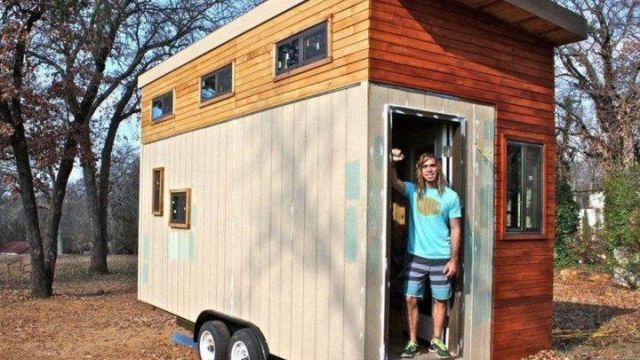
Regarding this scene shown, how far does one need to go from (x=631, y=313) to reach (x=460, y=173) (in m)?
5.79

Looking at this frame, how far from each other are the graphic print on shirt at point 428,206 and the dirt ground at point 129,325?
2.02m

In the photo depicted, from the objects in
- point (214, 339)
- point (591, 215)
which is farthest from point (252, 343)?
point (591, 215)

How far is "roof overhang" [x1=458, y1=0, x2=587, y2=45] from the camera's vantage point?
220 inches

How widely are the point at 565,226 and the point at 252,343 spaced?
14.0 metres

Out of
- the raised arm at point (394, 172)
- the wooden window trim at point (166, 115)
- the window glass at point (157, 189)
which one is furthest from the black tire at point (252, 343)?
the wooden window trim at point (166, 115)

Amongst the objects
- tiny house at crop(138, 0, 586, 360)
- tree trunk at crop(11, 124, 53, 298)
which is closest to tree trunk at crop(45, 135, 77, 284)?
tree trunk at crop(11, 124, 53, 298)

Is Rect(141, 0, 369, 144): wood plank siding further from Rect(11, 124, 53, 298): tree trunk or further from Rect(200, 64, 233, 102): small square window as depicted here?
Rect(11, 124, 53, 298): tree trunk

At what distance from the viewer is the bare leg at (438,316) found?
5316mm

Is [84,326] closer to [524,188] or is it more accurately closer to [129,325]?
[129,325]

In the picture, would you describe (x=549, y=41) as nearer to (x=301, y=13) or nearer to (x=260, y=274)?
(x=301, y=13)

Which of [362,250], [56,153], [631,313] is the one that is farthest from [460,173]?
[56,153]

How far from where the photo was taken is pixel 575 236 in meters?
16.6

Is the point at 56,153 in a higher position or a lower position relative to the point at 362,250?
higher

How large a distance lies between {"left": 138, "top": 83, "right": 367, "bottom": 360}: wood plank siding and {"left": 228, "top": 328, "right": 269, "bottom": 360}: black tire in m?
0.10
